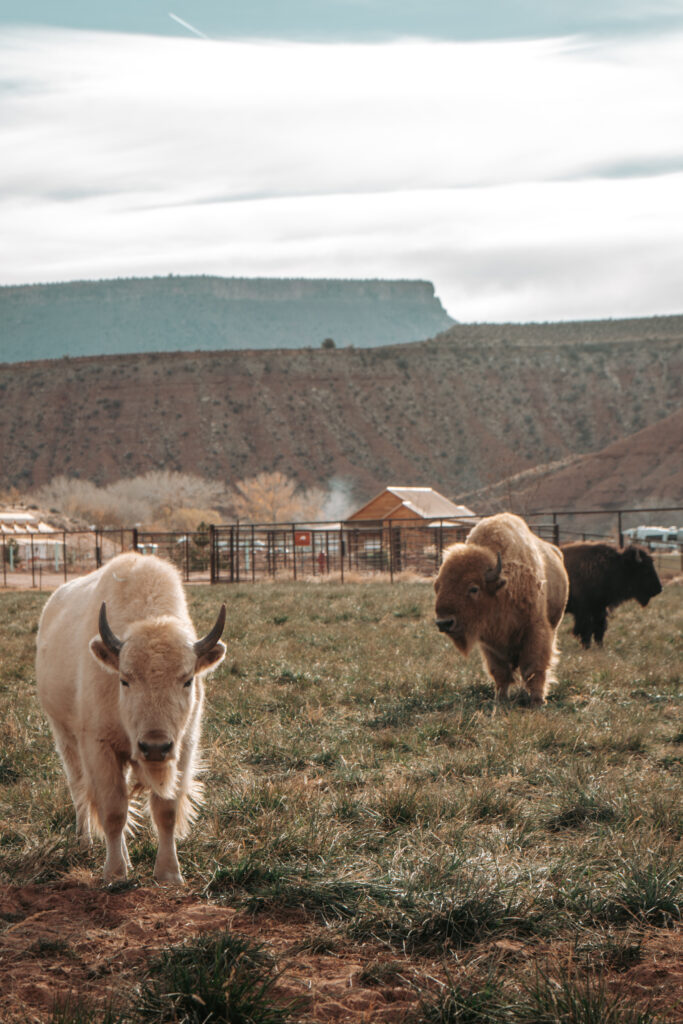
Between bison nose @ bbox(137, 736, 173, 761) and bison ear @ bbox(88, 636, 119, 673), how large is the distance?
46 cm

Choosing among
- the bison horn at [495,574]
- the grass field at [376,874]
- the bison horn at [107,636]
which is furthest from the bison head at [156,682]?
the bison horn at [495,574]

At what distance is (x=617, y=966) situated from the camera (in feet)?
12.4

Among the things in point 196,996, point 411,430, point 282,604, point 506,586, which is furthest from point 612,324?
point 196,996

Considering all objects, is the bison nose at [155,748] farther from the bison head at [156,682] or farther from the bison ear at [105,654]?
the bison ear at [105,654]

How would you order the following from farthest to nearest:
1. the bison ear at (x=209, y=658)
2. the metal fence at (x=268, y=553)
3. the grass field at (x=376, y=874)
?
the metal fence at (x=268, y=553) → the bison ear at (x=209, y=658) → the grass field at (x=376, y=874)

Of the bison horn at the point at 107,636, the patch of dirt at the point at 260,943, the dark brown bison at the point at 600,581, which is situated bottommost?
the patch of dirt at the point at 260,943

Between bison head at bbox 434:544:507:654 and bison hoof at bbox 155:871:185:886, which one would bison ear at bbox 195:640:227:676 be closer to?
bison hoof at bbox 155:871:185:886

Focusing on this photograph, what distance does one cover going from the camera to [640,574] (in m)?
15.7

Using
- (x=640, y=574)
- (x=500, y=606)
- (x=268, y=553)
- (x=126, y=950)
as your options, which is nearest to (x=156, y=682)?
(x=126, y=950)

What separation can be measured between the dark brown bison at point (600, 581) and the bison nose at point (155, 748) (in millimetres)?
10467

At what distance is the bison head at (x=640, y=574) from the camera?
51.3 feet

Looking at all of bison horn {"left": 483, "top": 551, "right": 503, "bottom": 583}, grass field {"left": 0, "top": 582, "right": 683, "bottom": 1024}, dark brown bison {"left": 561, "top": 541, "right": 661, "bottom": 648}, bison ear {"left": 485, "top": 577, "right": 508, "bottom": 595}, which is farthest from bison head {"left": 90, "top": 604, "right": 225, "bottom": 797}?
dark brown bison {"left": 561, "top": 541, "right": 661, "bottom": 648}

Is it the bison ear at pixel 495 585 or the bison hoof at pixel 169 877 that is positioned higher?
the bison ear at pixel 495 585

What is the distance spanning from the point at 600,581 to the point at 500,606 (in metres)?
4.95
